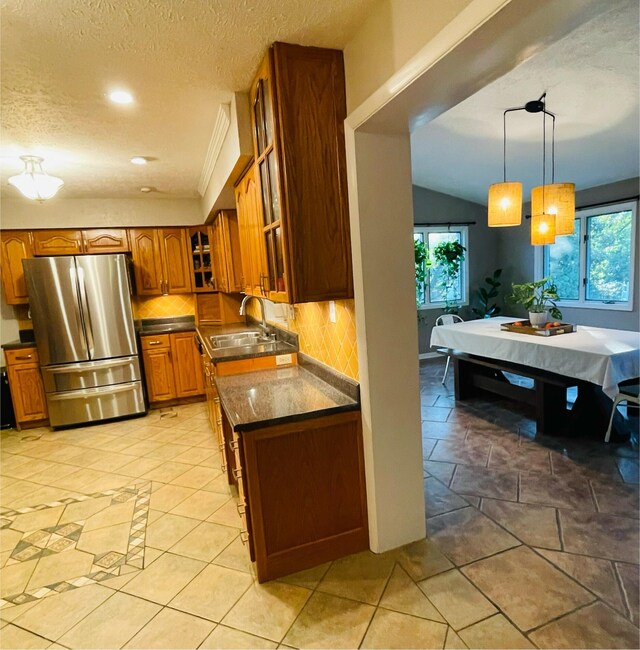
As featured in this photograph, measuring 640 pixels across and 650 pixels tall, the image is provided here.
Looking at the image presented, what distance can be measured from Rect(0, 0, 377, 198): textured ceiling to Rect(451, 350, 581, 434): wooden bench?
9.73 feet

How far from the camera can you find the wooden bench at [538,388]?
332cm

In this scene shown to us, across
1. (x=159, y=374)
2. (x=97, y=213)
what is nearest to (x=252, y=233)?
(x=159, y=374)

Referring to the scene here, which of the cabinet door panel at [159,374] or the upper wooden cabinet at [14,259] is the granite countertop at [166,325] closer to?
the cabinet door panel at [159,374]

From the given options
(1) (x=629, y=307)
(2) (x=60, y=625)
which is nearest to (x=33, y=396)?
(2) (x=60, y=625)

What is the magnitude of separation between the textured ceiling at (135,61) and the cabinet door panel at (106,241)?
164 centimetres

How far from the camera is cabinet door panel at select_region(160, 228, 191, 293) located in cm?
493

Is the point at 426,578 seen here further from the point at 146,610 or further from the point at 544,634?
the point at 146,610

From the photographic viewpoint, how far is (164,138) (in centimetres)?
281

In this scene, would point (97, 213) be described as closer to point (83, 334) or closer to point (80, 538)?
point (83, 334)

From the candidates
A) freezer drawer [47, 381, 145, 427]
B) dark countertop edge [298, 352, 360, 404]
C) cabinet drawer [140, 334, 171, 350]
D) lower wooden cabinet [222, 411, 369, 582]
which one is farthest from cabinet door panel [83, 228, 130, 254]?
lower wooden cabinet [222, 411, 369, 582]

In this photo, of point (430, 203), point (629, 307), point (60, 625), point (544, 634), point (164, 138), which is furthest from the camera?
point (430, 203)

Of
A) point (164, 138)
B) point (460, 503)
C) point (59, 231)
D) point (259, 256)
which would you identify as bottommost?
point (460, 503)

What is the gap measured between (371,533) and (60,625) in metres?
1.49

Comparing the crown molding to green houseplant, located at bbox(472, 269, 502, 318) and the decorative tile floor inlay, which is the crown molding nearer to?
the decorative tile floor inlay
